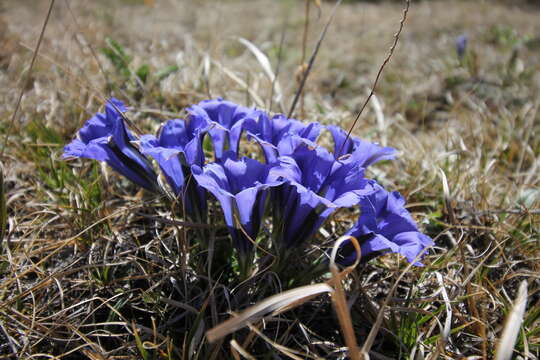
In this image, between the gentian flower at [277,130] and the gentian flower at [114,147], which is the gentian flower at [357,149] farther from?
the gentian flower at [114,147]

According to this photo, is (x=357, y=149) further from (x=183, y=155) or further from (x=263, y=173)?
(x=183, y=155)

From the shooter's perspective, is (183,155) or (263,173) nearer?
(263,173)

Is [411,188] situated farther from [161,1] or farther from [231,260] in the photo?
[161,1]

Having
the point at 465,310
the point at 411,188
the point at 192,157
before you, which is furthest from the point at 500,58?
the point at 192,157

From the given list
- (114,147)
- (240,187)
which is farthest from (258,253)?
(114,147)

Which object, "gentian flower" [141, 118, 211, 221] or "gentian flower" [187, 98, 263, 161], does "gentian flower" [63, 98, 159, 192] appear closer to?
"gentian flower" [141, 118, 211, 221]

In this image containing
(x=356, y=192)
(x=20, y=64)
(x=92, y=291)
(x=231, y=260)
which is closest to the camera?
(x=356, y=192)
